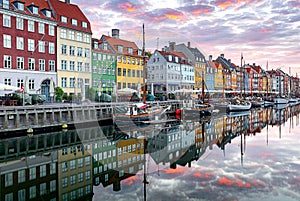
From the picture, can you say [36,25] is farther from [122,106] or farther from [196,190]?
[196,190]

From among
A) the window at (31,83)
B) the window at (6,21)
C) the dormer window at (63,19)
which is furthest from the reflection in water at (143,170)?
the dormer window at (63,19)

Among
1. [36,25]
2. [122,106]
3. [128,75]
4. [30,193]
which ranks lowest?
[30,193]

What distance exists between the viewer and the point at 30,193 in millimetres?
13477

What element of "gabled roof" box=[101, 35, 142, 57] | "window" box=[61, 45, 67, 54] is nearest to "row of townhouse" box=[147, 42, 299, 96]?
"gabled roof" box=[101, 35, 142, 57]

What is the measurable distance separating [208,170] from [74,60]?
132ft


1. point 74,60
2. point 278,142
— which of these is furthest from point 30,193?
point 74,60

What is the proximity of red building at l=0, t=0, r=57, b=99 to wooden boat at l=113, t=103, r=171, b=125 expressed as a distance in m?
13.2

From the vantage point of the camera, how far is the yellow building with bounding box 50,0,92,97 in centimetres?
4928

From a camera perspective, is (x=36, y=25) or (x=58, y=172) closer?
(x=58, y=172)

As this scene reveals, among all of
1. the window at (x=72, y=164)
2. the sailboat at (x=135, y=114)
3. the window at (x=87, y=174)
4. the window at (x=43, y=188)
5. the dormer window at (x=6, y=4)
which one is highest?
the dormer window at (x=6, y=4)

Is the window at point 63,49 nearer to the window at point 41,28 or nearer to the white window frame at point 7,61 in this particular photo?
the window at point 41,28

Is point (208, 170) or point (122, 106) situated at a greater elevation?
point (122, 106)

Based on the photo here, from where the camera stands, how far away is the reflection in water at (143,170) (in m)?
12.9

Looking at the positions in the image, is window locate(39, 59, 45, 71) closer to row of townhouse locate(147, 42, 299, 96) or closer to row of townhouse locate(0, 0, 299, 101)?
A: row of townhouse locate(0, 0, 299, 101)
